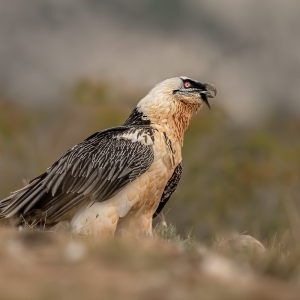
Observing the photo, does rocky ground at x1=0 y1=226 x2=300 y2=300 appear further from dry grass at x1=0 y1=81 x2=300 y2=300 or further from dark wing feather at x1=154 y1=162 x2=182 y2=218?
dark wing feather at x1=154 y1=162 x2=182 y2=218

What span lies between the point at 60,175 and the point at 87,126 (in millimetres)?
22603

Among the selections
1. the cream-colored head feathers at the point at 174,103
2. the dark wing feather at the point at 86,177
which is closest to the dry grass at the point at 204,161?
the dark wing feather at the point at 86,177

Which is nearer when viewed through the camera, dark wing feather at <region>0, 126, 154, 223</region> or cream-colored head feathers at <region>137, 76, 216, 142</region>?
dark wing feather at <region>0, 126, 154, 223</region>

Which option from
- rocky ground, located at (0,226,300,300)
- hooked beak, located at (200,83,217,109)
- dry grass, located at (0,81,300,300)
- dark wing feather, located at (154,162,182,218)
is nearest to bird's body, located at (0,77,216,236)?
dark wing feather, located at (154,162,182,218)

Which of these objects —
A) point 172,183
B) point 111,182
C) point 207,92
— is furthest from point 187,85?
point 111,182

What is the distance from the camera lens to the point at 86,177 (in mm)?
8484

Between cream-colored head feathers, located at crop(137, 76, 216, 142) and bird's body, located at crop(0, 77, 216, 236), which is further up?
cream-colored head feathers, located at crop(137, 76, 216, 142)

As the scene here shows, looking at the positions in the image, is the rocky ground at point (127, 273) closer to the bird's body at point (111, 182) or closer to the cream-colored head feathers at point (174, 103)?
the bird's body at point (111, 182)

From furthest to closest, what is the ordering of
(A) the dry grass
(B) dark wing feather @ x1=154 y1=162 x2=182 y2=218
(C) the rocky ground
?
(A) the dry grass
(B) dark wing feather @ x1=154 y1=162 x2=182 y2=218
(C) the rocky ground

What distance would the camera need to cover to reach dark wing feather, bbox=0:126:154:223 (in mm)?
8273

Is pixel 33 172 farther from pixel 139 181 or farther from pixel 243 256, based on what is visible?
pixel 243 256

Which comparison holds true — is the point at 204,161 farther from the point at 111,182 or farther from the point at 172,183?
the point at 111,182

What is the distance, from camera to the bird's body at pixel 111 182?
8.26m

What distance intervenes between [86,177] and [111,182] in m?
0.37
